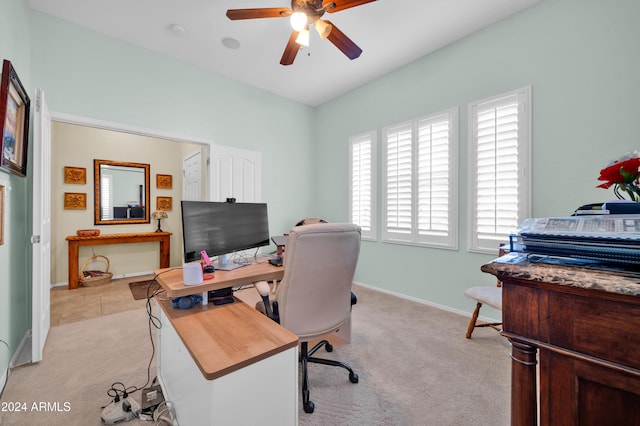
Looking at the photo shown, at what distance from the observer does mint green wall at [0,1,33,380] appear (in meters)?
1.84

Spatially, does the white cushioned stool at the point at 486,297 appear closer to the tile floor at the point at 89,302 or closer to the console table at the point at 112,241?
the tile floor at the point at 89,302

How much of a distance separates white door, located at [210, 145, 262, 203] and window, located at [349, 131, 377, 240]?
1.46m

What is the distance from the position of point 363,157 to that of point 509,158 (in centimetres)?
190

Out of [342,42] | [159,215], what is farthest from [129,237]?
[342,42]

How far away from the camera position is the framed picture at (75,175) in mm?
4281

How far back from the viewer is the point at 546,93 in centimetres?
243

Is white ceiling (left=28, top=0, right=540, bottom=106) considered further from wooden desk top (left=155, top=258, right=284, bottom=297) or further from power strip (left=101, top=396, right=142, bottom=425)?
power strip (left=101, top=396, right=142, bottom=425)

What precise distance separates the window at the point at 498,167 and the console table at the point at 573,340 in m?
2.22

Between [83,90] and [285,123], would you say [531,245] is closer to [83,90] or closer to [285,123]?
[83,90]

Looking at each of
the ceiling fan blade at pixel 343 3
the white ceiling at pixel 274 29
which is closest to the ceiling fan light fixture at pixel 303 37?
the ceiling fan blade at pixel 343 3

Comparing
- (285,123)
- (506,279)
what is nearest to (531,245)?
(506,279)

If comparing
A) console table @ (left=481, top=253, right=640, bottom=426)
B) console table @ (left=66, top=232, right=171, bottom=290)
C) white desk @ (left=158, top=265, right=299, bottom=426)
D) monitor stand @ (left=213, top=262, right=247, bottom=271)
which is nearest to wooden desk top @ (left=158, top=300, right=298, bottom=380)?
white desk @ (left=158, top=265, right=299, bottom=426)

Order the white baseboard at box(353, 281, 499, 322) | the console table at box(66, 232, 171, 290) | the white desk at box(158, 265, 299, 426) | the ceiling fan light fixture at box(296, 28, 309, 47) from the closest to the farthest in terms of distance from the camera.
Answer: the white desk at box(158, 265, 299, 426), the ceiling fan light fixture at box(296, 28, 309, 47), the white baseboard at box(353, 281, 499, 322), the console table at box(66, 232, 171, 290)

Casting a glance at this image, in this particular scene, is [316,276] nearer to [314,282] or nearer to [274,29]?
[314,282]
